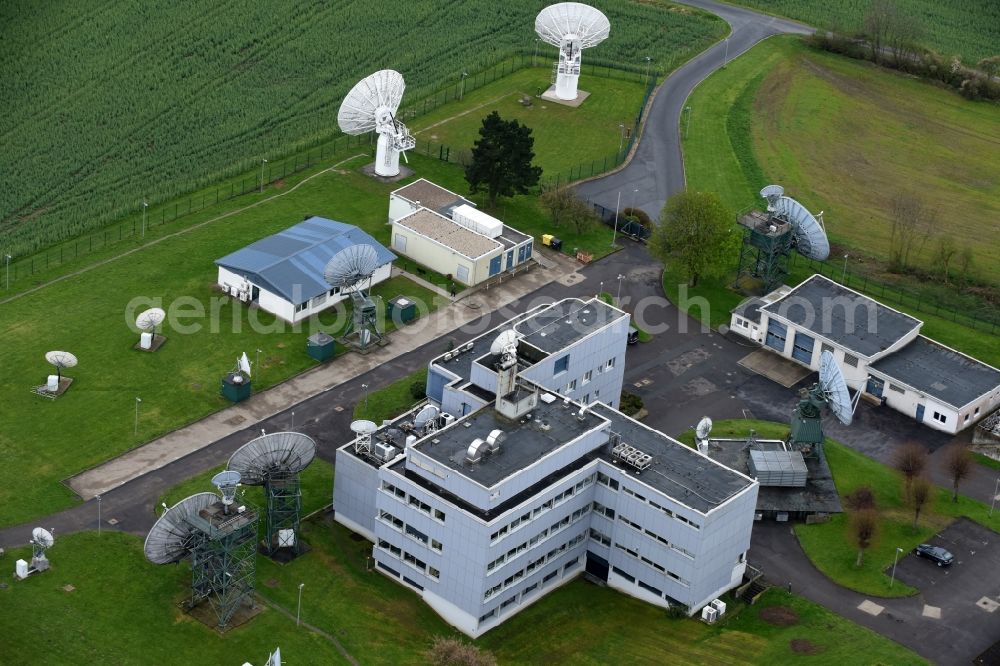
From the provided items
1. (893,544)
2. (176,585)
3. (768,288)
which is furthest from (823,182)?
(176,585)

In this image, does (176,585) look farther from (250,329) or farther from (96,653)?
(250,329)

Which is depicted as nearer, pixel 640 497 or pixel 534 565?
pixel 640 497

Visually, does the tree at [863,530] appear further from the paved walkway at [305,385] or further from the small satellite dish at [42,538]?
the small satellite dish at [42,538]

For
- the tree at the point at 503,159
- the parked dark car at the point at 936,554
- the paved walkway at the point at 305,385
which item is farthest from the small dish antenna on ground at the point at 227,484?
the tree at the point at 503,159

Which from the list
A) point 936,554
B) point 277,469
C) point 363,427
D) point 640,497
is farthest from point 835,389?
point 277,469

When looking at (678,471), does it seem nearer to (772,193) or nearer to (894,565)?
(894,565)

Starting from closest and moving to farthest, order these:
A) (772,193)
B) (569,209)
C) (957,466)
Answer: (957,466)
(772,193)
(569,209)
